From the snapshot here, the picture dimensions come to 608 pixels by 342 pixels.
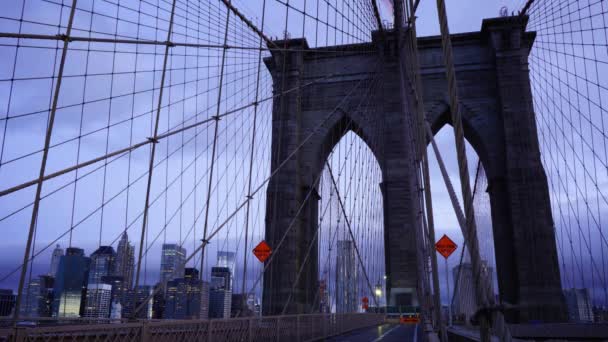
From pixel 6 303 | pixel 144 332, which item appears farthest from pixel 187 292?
pixel 144 332

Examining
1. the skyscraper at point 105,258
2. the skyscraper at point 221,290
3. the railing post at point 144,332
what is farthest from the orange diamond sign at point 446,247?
the railing post at point 144,332

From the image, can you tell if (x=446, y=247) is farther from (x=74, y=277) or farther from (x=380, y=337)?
(x=74, y=277)

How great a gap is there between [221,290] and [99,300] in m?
9.85

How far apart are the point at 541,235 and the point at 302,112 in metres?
14.1

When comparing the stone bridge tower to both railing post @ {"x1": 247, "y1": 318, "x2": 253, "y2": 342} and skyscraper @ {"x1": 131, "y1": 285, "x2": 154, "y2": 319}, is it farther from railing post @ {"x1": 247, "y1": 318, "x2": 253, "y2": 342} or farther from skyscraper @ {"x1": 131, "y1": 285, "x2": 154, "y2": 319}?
railing post @ {"x1": 247, "y1": 318, "x2": 253, "y2": 342}

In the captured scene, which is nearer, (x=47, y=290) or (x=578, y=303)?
(x=47, y=290)

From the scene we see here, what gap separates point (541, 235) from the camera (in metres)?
21.1

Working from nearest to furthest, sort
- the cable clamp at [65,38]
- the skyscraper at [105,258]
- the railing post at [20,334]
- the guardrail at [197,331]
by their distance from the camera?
the railing post at [20,334] → the guardrail at [197,331] → the cable clamp at [65,38] → the skyscraper at [105,258]

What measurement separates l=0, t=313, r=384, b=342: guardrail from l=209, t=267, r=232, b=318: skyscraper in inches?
150

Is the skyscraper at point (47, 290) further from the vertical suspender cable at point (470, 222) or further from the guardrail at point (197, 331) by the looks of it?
the vertical suspender cable at point (470, 222)

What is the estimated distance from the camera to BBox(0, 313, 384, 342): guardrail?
464 cm

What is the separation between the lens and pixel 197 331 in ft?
24.5

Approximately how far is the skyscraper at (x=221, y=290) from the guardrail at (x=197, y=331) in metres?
3.81

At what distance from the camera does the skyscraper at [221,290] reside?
55.5 feet
